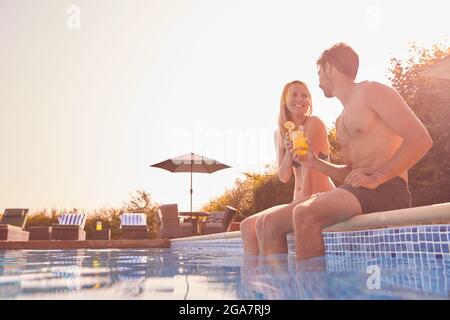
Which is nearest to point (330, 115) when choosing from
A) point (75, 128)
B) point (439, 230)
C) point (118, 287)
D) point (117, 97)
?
point (117, 97)

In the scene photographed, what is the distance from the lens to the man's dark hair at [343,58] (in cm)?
294

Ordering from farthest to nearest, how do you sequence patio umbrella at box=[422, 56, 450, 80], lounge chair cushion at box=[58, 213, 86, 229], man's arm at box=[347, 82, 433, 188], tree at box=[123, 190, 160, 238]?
1. tree at box=[123, 190, 160, 238]
2. lounge chair cushion at box=[58, 213, 86, 229]
3. patio umbrella at box=[422, 56, 450, 80]
4. man's arm at box=[347, 82, 433, 188]

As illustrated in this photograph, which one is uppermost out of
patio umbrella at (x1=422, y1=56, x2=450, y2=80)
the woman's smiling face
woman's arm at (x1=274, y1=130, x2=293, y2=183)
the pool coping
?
patio umbrella at (x1=422, y1=56, x2=450, y2=80)

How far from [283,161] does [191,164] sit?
41.8ft

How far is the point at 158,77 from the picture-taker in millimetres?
16203

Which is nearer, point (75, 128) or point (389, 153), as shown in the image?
point (389, 153)

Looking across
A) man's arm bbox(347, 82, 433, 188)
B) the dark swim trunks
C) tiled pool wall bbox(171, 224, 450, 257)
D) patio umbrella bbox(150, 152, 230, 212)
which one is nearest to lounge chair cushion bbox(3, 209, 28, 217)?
patio umbrella bbox(150, 152, 230, 212)

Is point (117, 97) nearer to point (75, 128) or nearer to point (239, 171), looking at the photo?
point (75, 128)

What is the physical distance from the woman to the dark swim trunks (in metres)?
0.71

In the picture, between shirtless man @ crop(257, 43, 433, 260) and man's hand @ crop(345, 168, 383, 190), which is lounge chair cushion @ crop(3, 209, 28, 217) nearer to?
shirtless man @ crop(257, 43, 433, 260)

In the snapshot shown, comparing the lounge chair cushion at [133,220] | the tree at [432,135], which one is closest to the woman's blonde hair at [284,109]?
the tree at [432,135]

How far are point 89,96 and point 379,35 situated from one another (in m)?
9.87

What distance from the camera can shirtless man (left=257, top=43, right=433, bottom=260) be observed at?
2.62 meters
